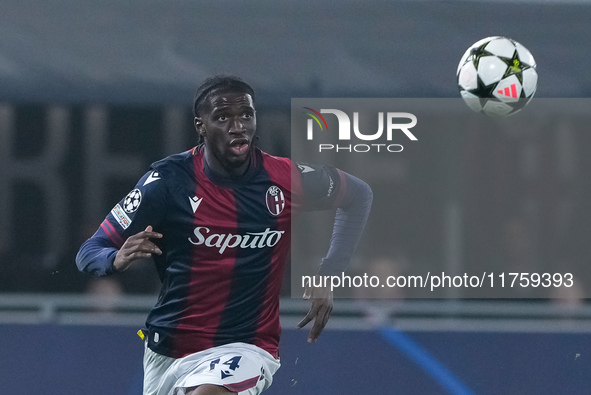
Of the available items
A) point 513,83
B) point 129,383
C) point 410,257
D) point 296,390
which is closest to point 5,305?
point 129,383

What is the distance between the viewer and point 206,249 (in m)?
3.08

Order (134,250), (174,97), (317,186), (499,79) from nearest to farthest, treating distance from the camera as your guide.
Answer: (134,250)
(317,186)
(499,79)
(174,97)

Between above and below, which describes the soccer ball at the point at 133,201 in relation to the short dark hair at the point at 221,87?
below

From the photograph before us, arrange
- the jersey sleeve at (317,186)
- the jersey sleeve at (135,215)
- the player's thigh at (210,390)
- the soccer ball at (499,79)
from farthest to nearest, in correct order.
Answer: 1. the soccer ball at (499,79)
2. the jersey sleeve at (317,186)
3. the jersey sleeve at (135,215)
4. the player's thigh at (210,390)

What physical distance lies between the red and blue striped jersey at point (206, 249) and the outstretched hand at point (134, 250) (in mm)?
286

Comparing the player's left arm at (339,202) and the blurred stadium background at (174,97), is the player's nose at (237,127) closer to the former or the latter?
the player's left arm at (339,202)

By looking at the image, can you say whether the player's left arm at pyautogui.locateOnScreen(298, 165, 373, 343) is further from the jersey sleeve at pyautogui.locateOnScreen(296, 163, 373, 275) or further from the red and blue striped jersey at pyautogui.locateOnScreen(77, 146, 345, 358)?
the red and blue striped jersey at pyautogui.locateOnScreen(77, 146, 345, 358)

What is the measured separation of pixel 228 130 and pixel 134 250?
0.62 m

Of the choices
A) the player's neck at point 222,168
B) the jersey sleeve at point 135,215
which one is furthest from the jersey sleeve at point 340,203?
the jersey sleeve at point 135,215

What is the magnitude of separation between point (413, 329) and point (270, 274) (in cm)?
269

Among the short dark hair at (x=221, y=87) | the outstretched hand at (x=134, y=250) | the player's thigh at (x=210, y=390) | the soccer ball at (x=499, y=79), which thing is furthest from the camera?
the soccer ball at (x=499, y=79)

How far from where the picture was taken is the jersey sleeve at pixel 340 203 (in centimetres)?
337

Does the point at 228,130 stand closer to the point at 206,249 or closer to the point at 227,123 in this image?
the point at 227,123

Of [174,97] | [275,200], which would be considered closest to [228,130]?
[275,200]
